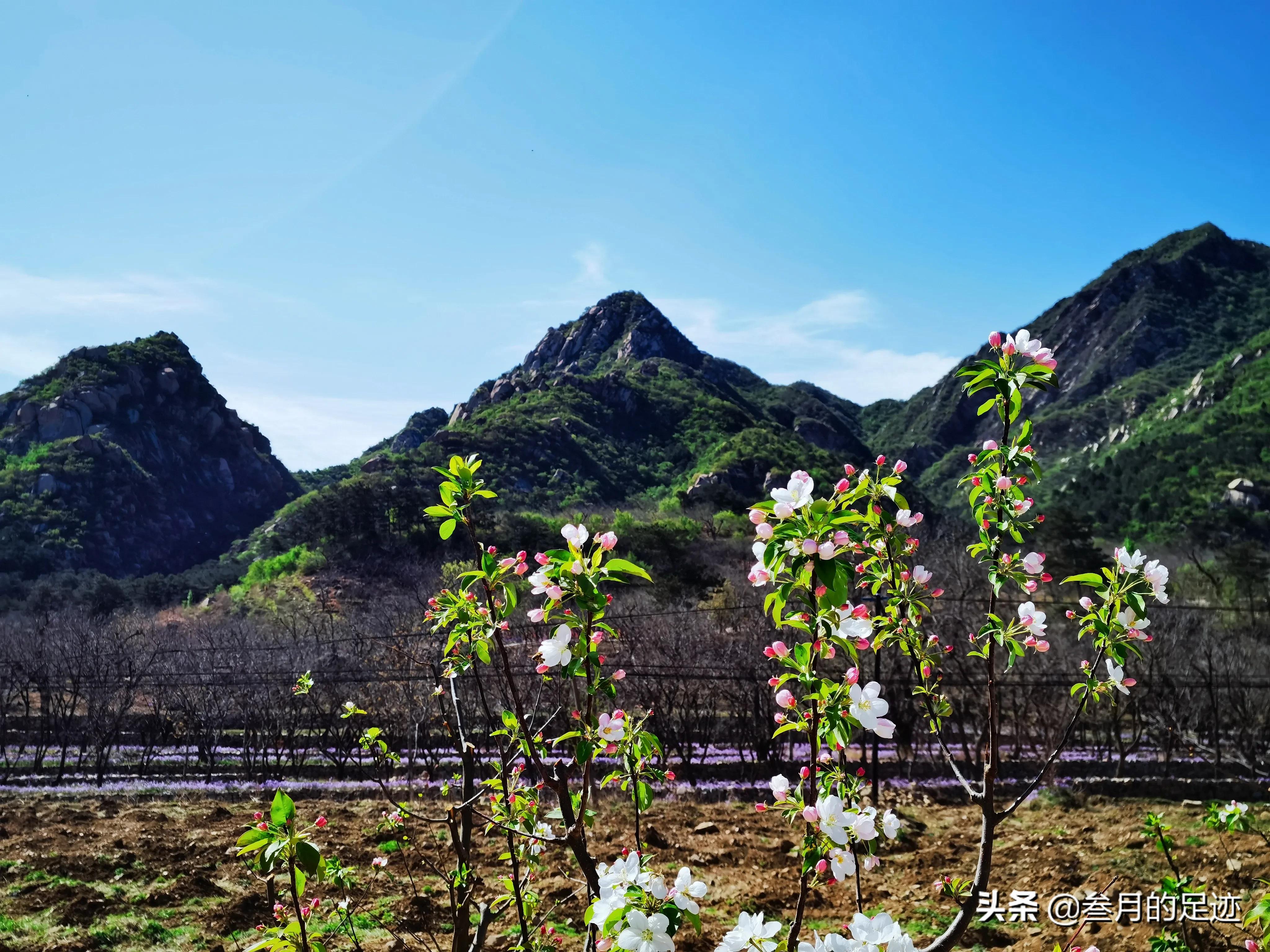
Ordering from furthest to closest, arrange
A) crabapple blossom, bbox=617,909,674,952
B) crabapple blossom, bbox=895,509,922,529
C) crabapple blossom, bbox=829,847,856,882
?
crabapple blossom, bbox=895,509,922,529, crabapple blossom, bbox=829,847,856,882, crabapple blossom, bbox=617,909,674,952

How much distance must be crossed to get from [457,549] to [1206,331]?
2936 inches

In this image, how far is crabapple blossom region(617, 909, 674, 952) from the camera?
1.53 meters

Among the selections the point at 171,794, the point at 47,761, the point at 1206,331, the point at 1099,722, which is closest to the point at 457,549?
the point at 47,761

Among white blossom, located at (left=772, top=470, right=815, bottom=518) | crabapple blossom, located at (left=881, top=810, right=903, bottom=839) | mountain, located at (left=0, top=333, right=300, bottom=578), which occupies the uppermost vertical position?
mountain, located at (left=0, top=333, right=300, bottom=578)

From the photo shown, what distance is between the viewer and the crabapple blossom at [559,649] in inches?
78.8

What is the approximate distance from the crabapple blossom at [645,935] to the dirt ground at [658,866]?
2.16m

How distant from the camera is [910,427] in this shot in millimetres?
93188

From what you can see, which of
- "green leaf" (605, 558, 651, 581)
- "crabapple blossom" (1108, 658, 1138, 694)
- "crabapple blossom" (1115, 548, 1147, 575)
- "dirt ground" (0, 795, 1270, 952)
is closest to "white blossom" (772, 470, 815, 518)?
"green leaf" (605, 558, 651, 581)

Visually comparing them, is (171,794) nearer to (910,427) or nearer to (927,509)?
(927,509)

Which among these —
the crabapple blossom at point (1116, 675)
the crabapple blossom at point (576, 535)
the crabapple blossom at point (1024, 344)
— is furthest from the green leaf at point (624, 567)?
the crabapple blossom at point (1116, 675)

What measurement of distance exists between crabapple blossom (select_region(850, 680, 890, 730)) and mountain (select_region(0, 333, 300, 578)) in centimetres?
5532

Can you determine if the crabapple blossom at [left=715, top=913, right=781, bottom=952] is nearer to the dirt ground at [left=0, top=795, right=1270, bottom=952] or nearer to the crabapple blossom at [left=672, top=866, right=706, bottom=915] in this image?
the crabapple blossom at [left=672, top=866, right=706, bottom=915]

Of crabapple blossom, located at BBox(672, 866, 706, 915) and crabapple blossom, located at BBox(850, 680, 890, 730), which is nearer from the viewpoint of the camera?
crabapple blossom, located at BBox(672, 866, 706, 915)

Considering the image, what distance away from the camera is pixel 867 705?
181cm
